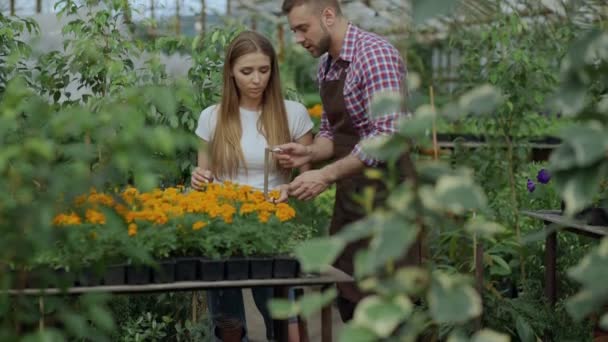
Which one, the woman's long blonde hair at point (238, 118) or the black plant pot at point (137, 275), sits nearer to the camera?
the black plant pot at point (137, 275)

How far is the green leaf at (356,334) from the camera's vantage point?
54.8 inches

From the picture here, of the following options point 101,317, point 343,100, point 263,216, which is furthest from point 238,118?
point 101,317

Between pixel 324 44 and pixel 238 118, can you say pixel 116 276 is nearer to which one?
pixel 238 118

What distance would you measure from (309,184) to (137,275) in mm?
787

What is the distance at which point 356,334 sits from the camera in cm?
140

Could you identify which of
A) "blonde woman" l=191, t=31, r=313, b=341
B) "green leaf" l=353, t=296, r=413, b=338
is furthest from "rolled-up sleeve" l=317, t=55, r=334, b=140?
"green leaf" l=353, t=296, r=413, b=338

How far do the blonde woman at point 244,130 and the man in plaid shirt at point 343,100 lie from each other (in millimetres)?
113

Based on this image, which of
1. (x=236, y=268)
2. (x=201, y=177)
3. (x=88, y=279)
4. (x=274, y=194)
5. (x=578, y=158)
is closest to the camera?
(x=578, y=158)

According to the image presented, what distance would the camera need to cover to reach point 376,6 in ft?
50.4

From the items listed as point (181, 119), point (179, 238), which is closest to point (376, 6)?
point (181, 119)

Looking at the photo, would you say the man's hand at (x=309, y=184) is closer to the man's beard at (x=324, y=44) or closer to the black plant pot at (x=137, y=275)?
the man's beard at (x=324, y=44)

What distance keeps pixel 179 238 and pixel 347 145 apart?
2.94ft

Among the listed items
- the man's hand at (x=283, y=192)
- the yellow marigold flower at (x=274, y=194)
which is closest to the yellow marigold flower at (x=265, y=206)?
the yellow marigold flower at (x=274, y=194)

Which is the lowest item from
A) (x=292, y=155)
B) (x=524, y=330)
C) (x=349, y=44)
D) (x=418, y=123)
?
(x=524, y=330)
